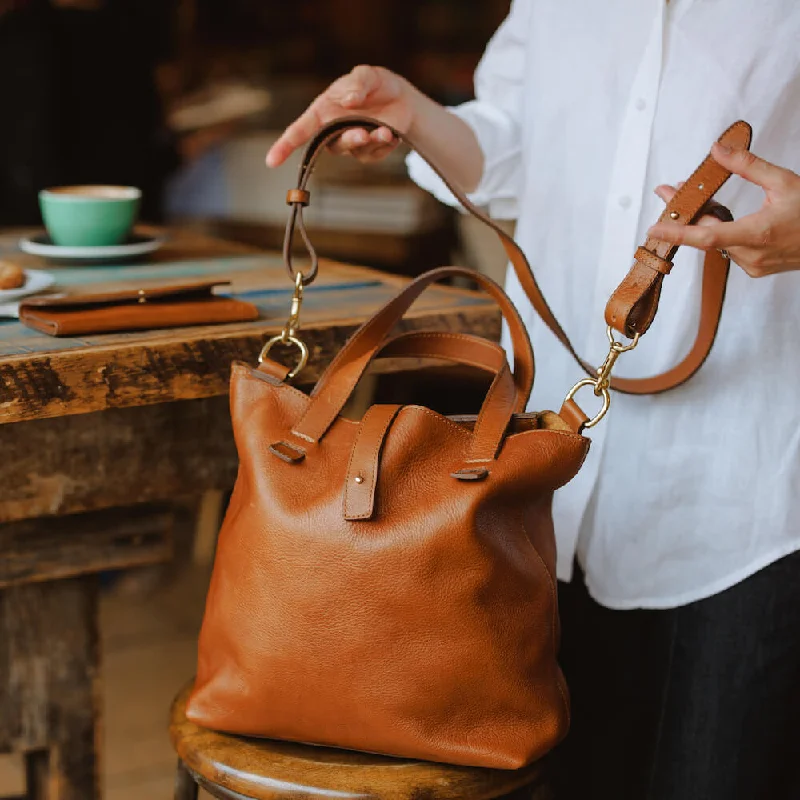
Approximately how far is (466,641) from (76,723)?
57 centimetres

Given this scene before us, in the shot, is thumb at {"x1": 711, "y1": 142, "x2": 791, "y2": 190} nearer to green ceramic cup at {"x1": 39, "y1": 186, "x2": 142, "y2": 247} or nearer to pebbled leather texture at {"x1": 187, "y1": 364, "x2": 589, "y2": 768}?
pebbled leather texture at {"x1": 187, "y1": 364, "x2": 589, "y2": 768}

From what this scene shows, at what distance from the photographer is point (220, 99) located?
3984mm

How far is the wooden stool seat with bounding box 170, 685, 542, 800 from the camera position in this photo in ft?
2.43

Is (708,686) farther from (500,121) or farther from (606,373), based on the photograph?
(500,121)

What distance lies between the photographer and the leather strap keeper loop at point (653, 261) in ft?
2.50

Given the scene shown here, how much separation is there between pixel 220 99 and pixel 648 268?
3.51 m

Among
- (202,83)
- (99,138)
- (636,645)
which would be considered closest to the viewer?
(636,645)

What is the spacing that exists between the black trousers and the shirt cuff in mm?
430

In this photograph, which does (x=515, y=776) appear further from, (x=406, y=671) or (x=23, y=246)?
(x=23, y=246)

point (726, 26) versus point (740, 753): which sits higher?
point (726, 26)

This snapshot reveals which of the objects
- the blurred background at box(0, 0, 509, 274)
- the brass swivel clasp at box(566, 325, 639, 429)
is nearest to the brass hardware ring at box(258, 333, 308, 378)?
the brass swivel clasp at box(566, 325, 639, 429)

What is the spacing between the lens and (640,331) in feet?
2.57

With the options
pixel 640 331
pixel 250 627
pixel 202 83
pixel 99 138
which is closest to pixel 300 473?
pixel 250 627

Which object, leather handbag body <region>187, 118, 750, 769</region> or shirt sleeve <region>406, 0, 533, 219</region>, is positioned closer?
leather handbag body <region>187, 118, 750, 769</region>
